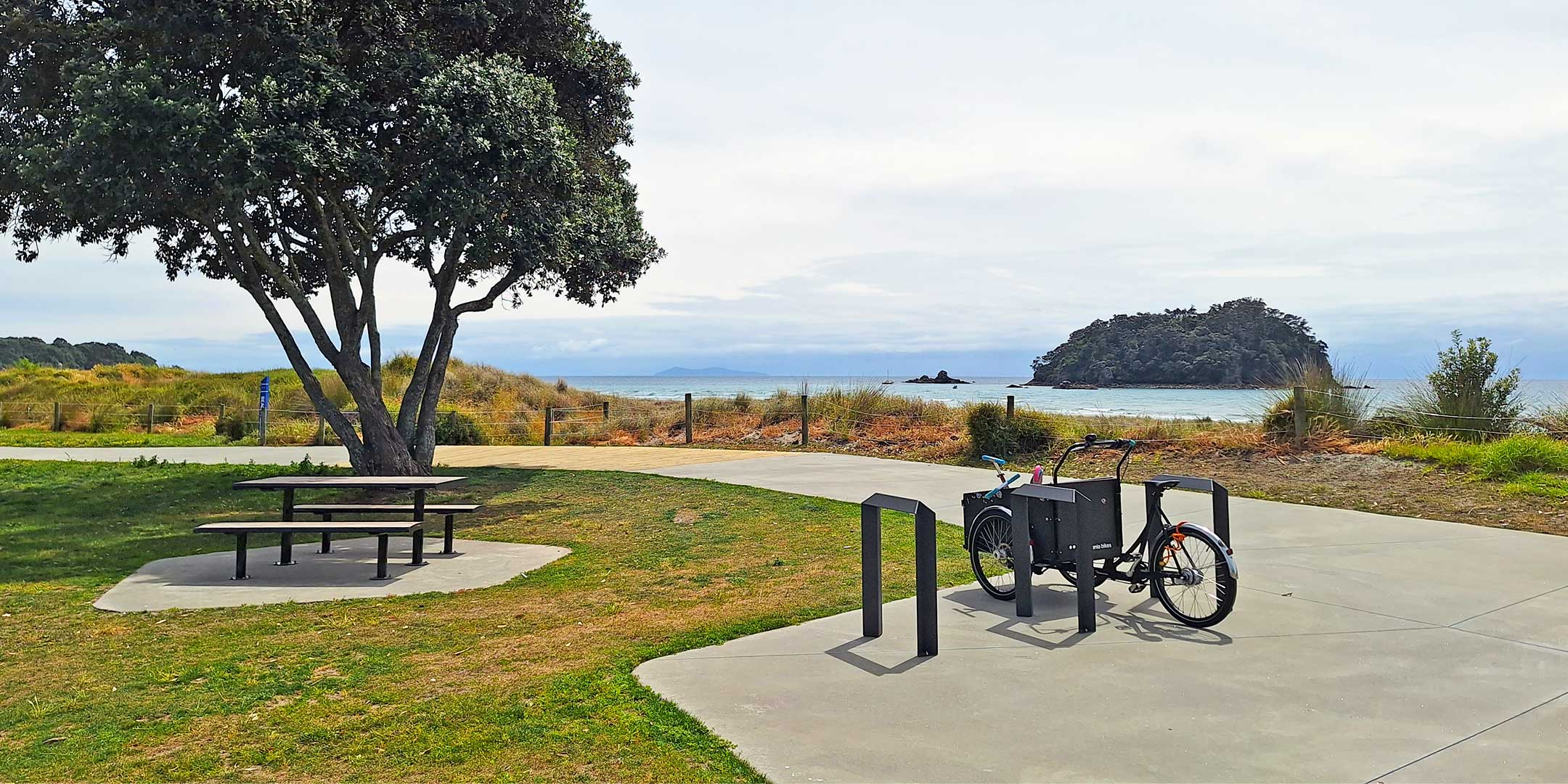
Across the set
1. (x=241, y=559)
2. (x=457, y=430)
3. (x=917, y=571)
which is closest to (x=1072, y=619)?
(x=917, y=571)

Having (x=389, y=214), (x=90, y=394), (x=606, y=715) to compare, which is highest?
(x=389, y=214)

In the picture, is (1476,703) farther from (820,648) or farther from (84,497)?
(84,497)

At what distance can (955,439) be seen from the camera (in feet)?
59.9

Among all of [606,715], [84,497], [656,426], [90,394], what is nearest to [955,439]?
[656,426]

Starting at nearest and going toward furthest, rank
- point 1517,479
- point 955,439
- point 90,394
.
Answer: point 1517,479 → point 955,439 → point 90,394

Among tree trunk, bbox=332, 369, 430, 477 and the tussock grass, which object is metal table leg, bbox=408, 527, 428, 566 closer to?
tree trunk, bbox=332, 369, 430, 477

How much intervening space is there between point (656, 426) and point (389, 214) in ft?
37.5

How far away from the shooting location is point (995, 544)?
611cm

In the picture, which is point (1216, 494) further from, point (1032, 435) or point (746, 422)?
point (746, 422)

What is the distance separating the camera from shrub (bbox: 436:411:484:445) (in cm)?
2200

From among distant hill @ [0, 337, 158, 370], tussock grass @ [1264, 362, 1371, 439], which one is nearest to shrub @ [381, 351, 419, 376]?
tussock grass @ [1264, 362, 1371, 439]

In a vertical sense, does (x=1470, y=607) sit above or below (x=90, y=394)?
below

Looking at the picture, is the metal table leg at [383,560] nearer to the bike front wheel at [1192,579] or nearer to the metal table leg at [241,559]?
the metal table leg at [241,559]

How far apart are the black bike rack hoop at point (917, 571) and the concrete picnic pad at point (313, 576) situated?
10.4 ft
